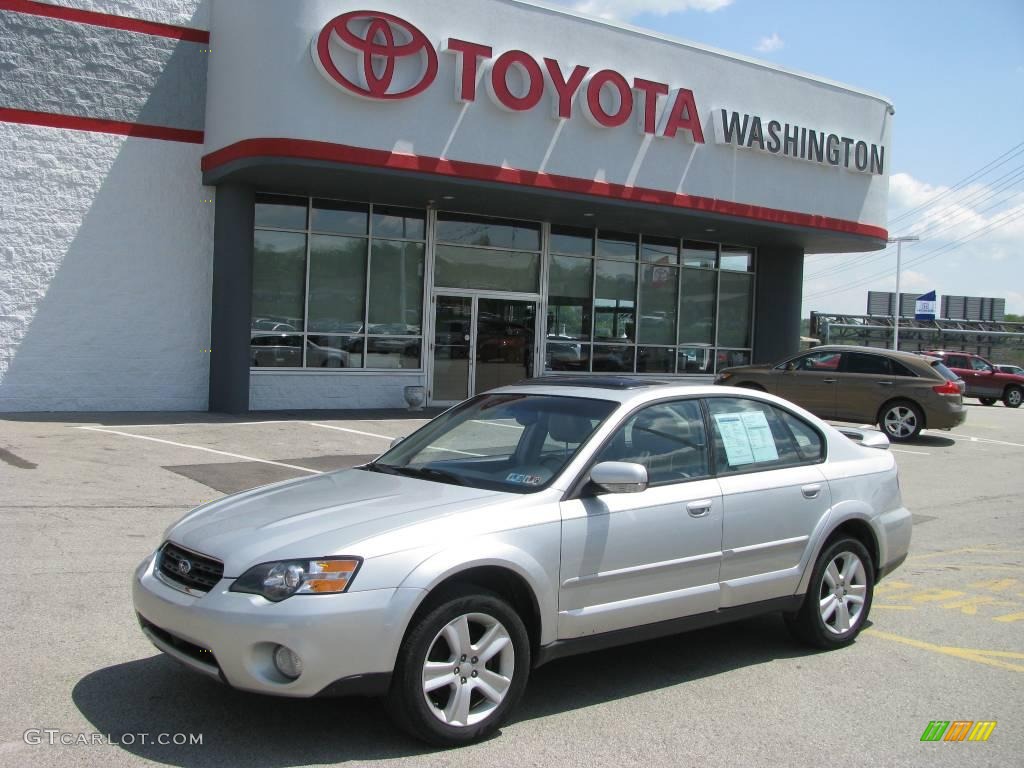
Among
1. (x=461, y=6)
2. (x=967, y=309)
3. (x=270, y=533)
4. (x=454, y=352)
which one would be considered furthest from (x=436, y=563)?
(x=967, y=309)

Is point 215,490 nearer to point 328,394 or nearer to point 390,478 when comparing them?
point 390,478

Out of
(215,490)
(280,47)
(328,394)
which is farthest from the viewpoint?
(328,394)

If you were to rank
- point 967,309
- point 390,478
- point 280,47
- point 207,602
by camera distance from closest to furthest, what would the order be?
point 207,602 < point 390,478 < point 280,47 < point 967,309

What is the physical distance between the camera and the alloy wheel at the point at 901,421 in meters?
17.6

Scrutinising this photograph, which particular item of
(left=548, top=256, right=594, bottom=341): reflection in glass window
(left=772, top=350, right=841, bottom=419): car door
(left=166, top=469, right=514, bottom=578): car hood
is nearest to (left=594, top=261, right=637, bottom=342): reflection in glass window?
(left=548, top=256, right=594, bottom=341): reflection in glass window

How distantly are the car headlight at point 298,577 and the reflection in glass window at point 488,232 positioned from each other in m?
15.0

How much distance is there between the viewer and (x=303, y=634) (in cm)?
394

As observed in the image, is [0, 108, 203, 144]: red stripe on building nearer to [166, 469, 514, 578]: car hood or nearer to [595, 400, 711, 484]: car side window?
[166, 469, 514, 578]: car hood

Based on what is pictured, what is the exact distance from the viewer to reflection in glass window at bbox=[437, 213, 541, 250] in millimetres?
18875

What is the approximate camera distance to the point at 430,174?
15.6m

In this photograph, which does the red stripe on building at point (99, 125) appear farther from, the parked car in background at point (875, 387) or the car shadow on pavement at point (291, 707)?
the car shadow on pavement at point (291, 707)

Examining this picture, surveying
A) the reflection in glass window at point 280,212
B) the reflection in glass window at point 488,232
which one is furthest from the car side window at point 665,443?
the reflection in glass window at point 488,232

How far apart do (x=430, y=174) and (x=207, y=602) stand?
40.0 ft

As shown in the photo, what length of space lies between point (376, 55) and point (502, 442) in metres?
11.0
